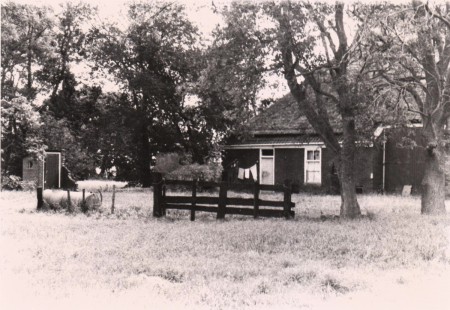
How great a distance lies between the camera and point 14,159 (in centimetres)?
3506

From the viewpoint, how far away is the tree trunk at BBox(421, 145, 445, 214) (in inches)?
628

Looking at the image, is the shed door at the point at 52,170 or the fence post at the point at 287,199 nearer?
the fence post at the point at 287,199

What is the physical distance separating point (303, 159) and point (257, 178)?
10.7 feet

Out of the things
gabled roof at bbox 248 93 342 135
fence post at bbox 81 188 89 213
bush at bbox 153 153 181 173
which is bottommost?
fence post at bbox 81 188 89 213

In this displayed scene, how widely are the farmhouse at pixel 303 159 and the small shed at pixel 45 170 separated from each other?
1112 cm

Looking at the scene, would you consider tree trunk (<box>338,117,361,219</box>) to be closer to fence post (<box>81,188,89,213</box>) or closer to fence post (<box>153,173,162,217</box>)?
fence post (<box>153,173,162,217</box>)

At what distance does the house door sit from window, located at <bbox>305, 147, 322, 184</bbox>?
236 centimetres

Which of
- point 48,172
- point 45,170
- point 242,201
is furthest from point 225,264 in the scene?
point 48,172

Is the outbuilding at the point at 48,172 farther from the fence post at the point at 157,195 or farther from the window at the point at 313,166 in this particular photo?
the fence post at the point at 157,195

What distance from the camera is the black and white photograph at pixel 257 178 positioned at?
7273 millimetres

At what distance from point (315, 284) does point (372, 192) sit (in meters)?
20.6

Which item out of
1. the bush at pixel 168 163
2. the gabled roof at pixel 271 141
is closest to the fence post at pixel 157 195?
the gabled roof at pixel 271 141

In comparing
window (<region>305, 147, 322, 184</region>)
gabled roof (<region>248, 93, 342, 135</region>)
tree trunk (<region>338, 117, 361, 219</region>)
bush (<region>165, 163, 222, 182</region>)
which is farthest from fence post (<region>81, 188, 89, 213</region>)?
window (<region>305, 147, 322, 184</region>)

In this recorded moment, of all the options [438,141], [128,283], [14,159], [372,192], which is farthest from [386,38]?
[14,159]
